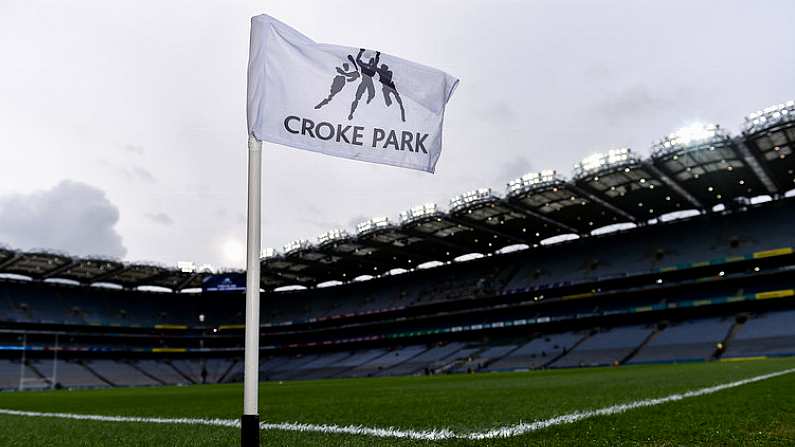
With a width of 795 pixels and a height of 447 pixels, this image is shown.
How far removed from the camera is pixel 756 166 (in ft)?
139

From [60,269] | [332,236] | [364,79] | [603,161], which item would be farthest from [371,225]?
[364,79]

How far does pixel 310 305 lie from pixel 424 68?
74.2m

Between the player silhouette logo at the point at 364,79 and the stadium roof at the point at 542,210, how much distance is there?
37.7 m

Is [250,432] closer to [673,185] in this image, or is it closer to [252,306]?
[252,306]

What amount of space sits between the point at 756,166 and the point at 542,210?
50.9 ft

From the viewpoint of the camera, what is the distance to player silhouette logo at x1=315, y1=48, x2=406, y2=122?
16.6ft

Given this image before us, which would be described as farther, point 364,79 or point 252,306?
point 364,79

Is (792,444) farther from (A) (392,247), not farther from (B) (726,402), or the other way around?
(A) (392,247)

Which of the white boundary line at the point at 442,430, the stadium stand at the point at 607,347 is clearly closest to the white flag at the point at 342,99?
the white boundary line at the point at 442,430

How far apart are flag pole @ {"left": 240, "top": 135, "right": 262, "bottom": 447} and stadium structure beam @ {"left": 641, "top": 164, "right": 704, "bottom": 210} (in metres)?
39.9

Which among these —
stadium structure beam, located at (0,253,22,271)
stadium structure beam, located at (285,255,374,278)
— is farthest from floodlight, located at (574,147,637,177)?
stadium structure beam, located at (0,253,22,271)

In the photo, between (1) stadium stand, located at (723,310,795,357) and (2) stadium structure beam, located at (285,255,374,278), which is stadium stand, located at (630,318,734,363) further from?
(2) stadium structure beam, located at (285,255,374,278)

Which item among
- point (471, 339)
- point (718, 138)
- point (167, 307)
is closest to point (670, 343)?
point (718, 138)

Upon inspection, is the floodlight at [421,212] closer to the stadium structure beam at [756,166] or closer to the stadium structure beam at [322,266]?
the stadium structure beam at [322,266]
